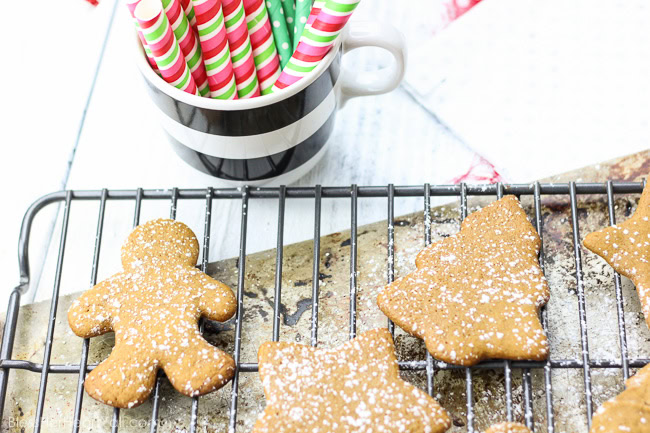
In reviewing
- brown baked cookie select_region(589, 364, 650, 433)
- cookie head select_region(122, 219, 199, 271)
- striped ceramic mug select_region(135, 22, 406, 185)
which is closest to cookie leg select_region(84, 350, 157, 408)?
cookie head select_region(122, 219, 199, 271)

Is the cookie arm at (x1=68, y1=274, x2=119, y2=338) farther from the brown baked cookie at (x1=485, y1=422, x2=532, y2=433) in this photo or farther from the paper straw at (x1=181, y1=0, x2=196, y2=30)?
the brown baked cookie at (x1=485, y1=422, x2=532, y2=433)

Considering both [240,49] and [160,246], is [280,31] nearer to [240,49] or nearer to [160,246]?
[240,49]

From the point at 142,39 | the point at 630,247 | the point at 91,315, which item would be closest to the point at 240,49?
the point at 142,39

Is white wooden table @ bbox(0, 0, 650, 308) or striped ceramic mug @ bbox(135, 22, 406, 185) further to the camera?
white wooden table @ bbox(0, 0, 650, 308)

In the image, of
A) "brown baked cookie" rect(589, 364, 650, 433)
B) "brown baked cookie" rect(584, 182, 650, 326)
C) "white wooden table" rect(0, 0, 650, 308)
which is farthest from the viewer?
"white wooden table" rect(0, 0, 650, 308)

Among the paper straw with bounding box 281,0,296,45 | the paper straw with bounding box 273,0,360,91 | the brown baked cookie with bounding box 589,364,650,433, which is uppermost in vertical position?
the paper straw with bounding box 281,0,296,45

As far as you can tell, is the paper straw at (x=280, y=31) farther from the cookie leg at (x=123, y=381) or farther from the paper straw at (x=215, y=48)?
the cookie leg at (x=123, y=381)

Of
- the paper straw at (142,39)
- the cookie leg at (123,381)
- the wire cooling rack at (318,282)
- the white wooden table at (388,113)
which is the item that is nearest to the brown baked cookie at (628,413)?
the wire cooling rack at (318,282)
